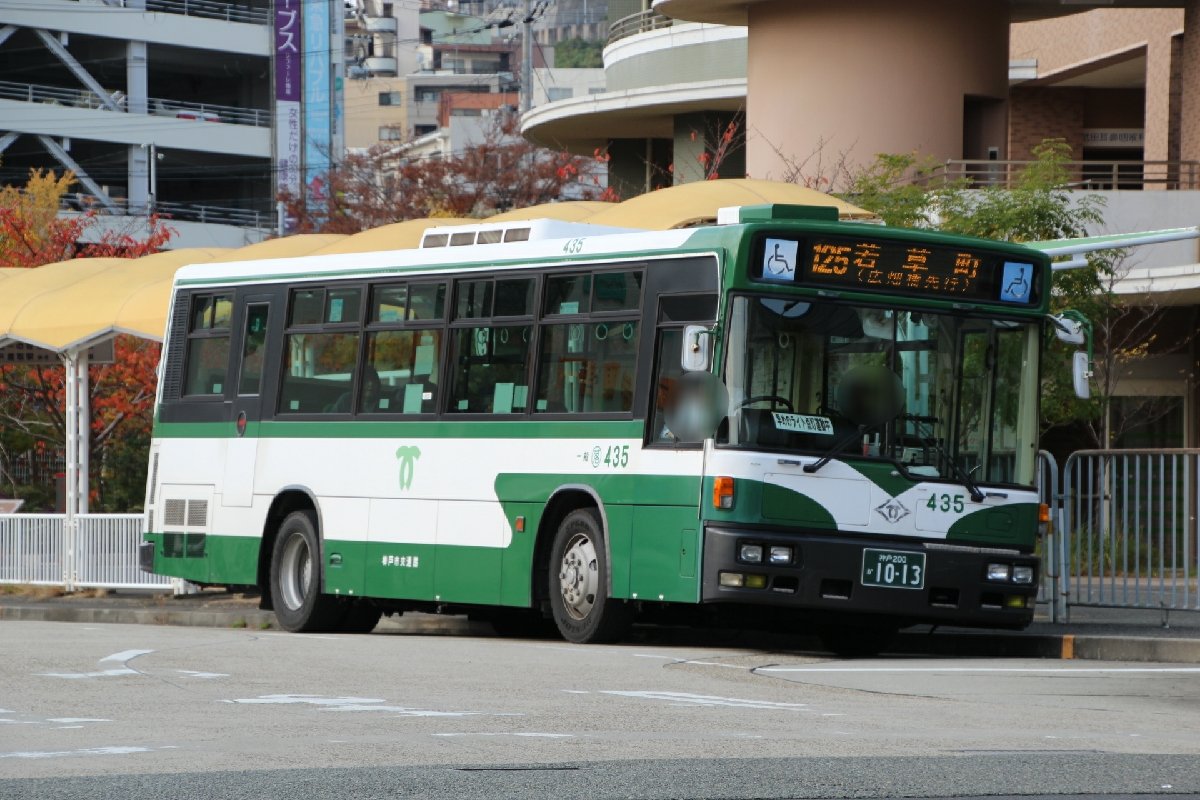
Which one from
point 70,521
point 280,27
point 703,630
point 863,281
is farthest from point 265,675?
point 280,27

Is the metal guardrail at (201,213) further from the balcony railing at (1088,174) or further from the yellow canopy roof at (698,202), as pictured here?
the yellow canopy roof at (698,202)

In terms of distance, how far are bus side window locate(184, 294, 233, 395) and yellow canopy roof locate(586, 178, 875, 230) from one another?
3980 mm

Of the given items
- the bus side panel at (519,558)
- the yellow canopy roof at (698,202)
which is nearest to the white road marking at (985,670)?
the bus side panel at (519,558)

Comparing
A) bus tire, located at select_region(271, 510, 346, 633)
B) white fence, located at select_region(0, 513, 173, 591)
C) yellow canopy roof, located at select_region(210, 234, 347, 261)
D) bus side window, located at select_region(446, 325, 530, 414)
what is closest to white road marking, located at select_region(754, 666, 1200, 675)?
bus side window, located at select_region(446, 325, 530, 414)

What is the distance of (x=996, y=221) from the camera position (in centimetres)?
2592

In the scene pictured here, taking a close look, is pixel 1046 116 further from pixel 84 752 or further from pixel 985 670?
pixel 84 752

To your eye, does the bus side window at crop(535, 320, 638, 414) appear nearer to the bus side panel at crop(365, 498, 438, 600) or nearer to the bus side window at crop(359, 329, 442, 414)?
the bus side window at crop(359, 329, 442, 414)

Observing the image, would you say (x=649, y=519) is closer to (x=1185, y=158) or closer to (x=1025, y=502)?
(x=1025, y=502)

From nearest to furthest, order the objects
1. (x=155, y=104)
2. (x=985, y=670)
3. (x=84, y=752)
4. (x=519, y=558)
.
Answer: (x=84, y=752), (x=985, y=670), (x=519, y=558), (x=155, y=104)

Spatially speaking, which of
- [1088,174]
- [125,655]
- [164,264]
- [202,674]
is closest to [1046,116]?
[1088,174]

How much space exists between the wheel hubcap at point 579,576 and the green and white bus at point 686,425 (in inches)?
0.9

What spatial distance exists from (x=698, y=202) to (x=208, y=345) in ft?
18.0

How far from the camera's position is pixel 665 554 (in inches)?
604

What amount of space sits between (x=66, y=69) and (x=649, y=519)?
68307mm
